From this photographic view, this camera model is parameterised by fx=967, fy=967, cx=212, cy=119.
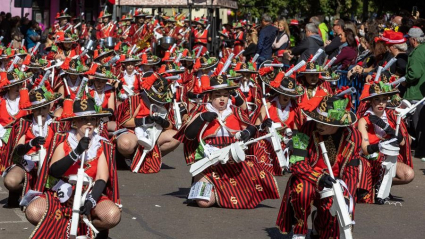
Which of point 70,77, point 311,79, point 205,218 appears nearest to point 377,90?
point 205,218

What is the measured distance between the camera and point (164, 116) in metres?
13.0

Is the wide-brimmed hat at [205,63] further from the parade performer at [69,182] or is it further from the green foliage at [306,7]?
the green foliage at [306,7]

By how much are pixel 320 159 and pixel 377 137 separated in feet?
8.08

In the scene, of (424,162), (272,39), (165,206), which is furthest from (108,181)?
(272,39)

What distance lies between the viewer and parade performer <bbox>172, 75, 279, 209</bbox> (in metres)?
9.82

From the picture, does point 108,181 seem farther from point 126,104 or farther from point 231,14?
point 231,14

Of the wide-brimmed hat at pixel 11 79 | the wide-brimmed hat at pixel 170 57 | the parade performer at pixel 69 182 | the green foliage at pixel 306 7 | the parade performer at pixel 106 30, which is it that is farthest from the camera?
the green foliage at pixel 306 7

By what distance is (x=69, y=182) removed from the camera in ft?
23.3

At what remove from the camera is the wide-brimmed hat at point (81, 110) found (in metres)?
7.20

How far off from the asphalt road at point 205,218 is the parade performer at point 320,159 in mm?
975

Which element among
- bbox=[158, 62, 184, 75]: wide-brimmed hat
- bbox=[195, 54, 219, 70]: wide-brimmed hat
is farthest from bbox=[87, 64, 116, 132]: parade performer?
bbox=[195, 54, 219, 70]: wide-brimmed hat

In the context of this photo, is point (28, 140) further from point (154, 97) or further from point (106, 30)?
point (106, 30)

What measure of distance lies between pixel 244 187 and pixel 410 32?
5132 millimetres

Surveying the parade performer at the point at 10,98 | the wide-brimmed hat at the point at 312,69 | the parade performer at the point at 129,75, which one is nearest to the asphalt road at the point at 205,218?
the parade performer at the point at 10,98
